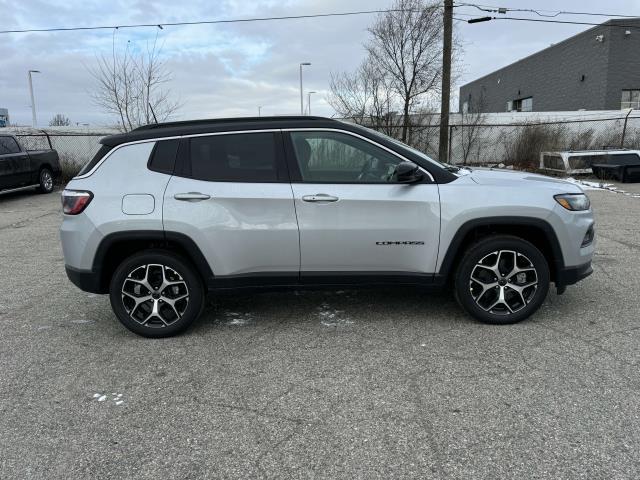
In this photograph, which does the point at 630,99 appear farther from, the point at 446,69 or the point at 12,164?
the point at 12,164

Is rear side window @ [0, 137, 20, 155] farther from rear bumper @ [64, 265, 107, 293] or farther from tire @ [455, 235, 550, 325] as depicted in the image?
tire @ [455, 235, 550, 325]

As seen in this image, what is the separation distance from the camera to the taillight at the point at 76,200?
405 cm

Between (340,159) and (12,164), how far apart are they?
42.2 feet

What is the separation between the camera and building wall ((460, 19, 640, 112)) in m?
30.7

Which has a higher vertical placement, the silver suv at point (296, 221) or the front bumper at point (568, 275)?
the silver suv at point (296, 221)

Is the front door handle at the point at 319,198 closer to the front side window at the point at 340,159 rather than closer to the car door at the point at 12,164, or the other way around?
the front side window at the point at 340,159

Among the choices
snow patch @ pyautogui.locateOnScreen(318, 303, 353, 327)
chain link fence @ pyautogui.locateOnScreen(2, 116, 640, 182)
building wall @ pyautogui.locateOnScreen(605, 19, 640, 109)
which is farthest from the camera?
building wall @ pyautogui.locateOnScreen(605, 19, 640, 109)

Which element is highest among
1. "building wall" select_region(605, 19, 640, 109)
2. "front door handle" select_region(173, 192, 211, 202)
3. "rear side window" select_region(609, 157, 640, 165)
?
"building wall" select_region(605, 19, 640, 109)

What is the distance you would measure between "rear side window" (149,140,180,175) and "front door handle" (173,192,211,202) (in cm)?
23

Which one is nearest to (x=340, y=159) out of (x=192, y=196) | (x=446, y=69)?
(x=192, y=196)

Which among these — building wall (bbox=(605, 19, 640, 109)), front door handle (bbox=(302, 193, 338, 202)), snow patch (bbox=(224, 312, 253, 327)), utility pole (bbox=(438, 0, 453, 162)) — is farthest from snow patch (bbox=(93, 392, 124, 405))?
building wall (bbox=(605, 19, 640, 109))

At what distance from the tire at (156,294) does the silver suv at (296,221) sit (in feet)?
0.04

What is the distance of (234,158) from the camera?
4.14 meters

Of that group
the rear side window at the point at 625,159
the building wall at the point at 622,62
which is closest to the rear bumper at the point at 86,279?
the rear side window at the point at 625,159
